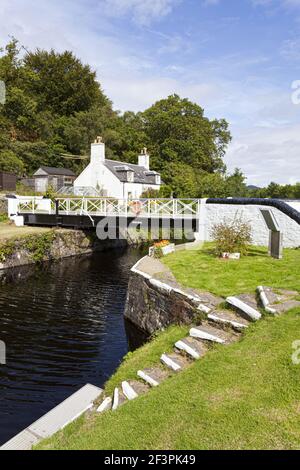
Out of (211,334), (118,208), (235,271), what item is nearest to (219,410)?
(211,334)

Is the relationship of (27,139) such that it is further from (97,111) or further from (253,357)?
(253,357)

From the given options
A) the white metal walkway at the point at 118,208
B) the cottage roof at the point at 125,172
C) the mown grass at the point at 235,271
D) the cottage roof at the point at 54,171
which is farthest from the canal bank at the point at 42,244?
the cottage roof at the point at 54,171

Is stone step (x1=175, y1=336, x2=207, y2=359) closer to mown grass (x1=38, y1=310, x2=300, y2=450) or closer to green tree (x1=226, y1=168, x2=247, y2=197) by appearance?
mown grass (x1=38, y1=310, x2=300, y2=450)

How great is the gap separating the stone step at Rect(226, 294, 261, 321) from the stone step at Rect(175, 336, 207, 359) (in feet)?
3.90

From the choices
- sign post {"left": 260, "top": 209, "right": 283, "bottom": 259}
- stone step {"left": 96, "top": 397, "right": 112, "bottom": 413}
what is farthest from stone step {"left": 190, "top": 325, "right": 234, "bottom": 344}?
sign post {"left": 260, "top": 209, "right": 283, "bottom": 259}

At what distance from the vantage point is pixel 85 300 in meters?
15.2

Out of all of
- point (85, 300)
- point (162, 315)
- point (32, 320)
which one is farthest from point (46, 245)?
point (162, 315)

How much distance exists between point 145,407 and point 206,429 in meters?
1.10

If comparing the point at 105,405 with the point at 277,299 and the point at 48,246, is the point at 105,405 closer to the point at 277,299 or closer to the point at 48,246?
the point at 277,299

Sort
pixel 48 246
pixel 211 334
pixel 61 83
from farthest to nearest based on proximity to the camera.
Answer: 1. pixel 61 83
2. pixel 48 246
3. pixel 211 334

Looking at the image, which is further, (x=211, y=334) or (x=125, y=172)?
(x=125, y=172)

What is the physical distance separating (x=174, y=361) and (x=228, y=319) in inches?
62.2

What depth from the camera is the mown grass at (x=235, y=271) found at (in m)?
9.38

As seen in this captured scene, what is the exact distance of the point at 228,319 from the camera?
24.6 ft
